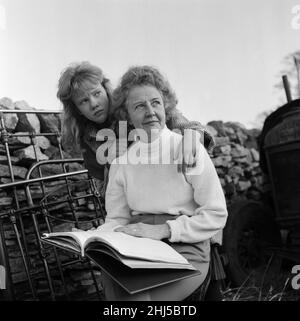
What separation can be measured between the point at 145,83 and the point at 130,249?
47cm

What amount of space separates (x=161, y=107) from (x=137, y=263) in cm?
44

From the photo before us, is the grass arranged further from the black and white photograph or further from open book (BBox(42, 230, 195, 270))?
open book (BBox(42, 230, 195, 270))

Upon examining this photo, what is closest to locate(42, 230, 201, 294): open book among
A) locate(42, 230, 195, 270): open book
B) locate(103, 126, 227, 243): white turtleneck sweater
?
locate(42, 230, 195, 270): open book

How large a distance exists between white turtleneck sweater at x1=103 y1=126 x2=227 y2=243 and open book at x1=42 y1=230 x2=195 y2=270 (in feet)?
0.31

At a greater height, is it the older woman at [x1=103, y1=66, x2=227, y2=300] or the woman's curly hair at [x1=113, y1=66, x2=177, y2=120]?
the woman's curly hair at [x1=113, y1=66, x2=177, y2=120]

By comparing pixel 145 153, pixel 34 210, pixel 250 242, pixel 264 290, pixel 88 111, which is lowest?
pixel 264 290

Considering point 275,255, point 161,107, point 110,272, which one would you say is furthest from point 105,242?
point 275,255

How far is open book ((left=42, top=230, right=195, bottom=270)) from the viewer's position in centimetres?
87

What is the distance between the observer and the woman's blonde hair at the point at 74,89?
4.53 ft

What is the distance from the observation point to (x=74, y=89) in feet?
4.51

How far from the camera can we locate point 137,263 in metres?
0.87

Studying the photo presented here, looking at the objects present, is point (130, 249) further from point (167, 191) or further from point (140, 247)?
point (167, 191)

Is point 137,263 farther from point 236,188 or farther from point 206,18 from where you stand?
point 236,188

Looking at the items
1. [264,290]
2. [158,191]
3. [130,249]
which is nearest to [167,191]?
[158,191]
